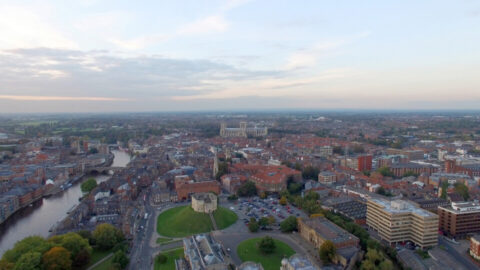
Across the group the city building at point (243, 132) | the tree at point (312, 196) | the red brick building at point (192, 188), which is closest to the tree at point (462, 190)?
the tree at point (312, 196)

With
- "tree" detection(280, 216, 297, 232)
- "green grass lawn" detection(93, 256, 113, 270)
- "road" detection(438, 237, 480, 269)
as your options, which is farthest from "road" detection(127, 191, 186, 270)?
"road" detection(438, 237, 480, 269)

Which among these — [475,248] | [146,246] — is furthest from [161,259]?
[475,248]

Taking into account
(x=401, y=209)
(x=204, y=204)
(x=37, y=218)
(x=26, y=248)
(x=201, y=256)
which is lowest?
(x=37, y=218)

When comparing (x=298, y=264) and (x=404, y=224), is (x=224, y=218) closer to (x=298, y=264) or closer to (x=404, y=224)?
(x=298, y=264)

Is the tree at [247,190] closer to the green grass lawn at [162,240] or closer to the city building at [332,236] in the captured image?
the city building at [332,236]

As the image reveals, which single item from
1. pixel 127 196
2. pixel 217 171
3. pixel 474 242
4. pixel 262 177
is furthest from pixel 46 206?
pixel 474 242

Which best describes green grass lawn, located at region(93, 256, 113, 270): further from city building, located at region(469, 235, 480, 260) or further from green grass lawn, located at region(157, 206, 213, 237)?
city building, located at region(469, 235, 480, 260)
